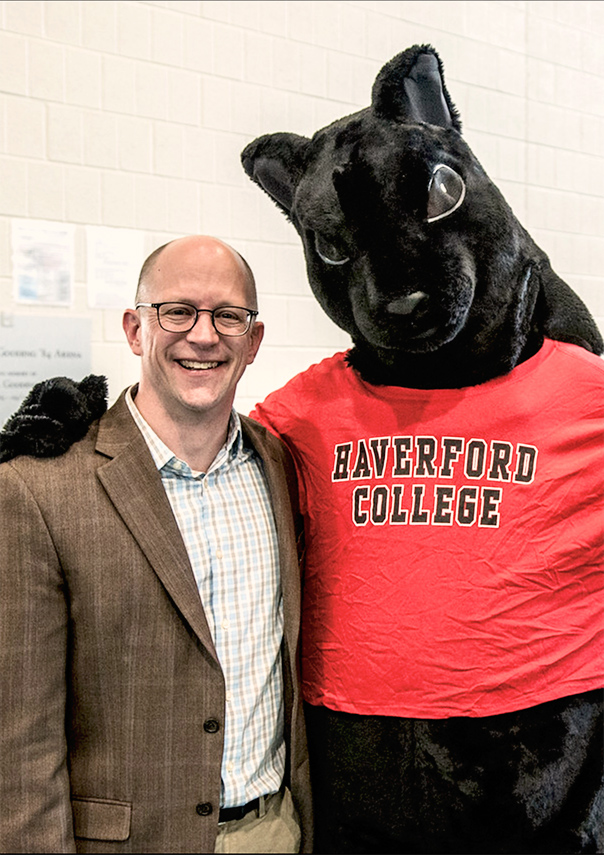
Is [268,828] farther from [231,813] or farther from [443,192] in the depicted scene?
[443,192]

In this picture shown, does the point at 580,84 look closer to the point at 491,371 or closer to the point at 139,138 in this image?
the point at 139,138

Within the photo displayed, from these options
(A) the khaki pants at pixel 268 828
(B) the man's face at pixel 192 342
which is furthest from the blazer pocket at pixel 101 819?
(B) the man's face at pixel 192 342

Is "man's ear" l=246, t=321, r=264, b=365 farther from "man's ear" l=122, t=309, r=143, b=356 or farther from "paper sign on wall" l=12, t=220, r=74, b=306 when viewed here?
"paper sign on wall" l=12, t=220, r=74, b=306

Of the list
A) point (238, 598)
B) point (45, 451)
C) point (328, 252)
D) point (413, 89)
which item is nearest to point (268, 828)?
point (238, 598)

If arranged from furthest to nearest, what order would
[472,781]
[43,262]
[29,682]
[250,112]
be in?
1. [250,112]
2. [43,262]
3. [472,781]
4. [29,682]

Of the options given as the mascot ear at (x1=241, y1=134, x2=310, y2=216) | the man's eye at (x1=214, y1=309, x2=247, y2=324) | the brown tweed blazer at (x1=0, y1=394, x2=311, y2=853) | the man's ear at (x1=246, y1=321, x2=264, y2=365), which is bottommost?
the brown tweed blazer at (x1=0, y1=394, x2=311, y2=853)

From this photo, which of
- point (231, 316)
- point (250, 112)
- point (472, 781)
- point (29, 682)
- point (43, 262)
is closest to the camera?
point (29, 682)

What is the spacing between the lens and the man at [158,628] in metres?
1.21

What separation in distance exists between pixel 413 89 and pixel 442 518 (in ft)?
2.43

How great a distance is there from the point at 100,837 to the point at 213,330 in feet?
2.74

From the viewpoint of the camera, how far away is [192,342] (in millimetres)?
1391

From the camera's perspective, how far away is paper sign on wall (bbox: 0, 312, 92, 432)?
2.29m

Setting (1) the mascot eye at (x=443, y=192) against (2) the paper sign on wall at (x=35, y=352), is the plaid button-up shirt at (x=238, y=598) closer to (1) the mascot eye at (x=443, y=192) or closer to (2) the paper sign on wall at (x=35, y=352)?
(1) the mascot eye at (x=443, y=192)

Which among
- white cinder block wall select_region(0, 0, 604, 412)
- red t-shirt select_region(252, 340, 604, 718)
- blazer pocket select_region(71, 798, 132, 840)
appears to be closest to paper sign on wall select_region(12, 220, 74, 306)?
white cinder block wall select_region(0, 0, 604, 412)
